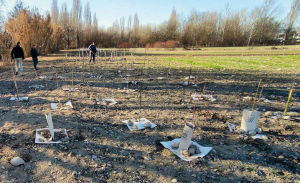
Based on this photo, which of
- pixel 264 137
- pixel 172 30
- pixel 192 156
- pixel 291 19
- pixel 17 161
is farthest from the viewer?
pixel 172 30

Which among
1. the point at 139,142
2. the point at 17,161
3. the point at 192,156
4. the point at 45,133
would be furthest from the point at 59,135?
the point at 192,156

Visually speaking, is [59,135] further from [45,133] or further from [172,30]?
[172,30]

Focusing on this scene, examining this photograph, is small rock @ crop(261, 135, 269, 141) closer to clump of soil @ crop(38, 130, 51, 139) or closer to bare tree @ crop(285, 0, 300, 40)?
clump of soil @ crop(38, 130, 51, 139)

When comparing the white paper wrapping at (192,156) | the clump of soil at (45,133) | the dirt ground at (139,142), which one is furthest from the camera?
the clump of soil at (45,133)

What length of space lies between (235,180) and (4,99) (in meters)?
5.57

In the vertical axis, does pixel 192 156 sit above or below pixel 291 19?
below

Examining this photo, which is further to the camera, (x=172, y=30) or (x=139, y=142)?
(x=172, y=30)

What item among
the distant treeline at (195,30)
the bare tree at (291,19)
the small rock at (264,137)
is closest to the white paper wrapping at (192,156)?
the small rock at (264,137)

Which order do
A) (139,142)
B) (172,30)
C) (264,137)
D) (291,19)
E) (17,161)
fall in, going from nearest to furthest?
(17,161)
(139,142)
(264,137)
(291,19)
(172,30)

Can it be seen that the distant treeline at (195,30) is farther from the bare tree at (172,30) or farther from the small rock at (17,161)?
the small rock at (17,161)

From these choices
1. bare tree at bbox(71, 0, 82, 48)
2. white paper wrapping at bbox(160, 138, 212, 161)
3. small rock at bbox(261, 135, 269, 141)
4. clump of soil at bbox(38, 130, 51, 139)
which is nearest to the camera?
white paper wrapping at bbox(160, 138, 212, 161)

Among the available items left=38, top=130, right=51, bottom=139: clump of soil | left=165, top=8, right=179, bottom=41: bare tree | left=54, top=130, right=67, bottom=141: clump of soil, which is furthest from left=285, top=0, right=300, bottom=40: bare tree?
left=38, top=130, right=51, bottom=139: clump of soil

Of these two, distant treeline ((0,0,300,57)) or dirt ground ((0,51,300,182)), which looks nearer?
dirt ground ((0,51,300,182))

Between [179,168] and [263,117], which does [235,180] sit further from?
[263,117]
